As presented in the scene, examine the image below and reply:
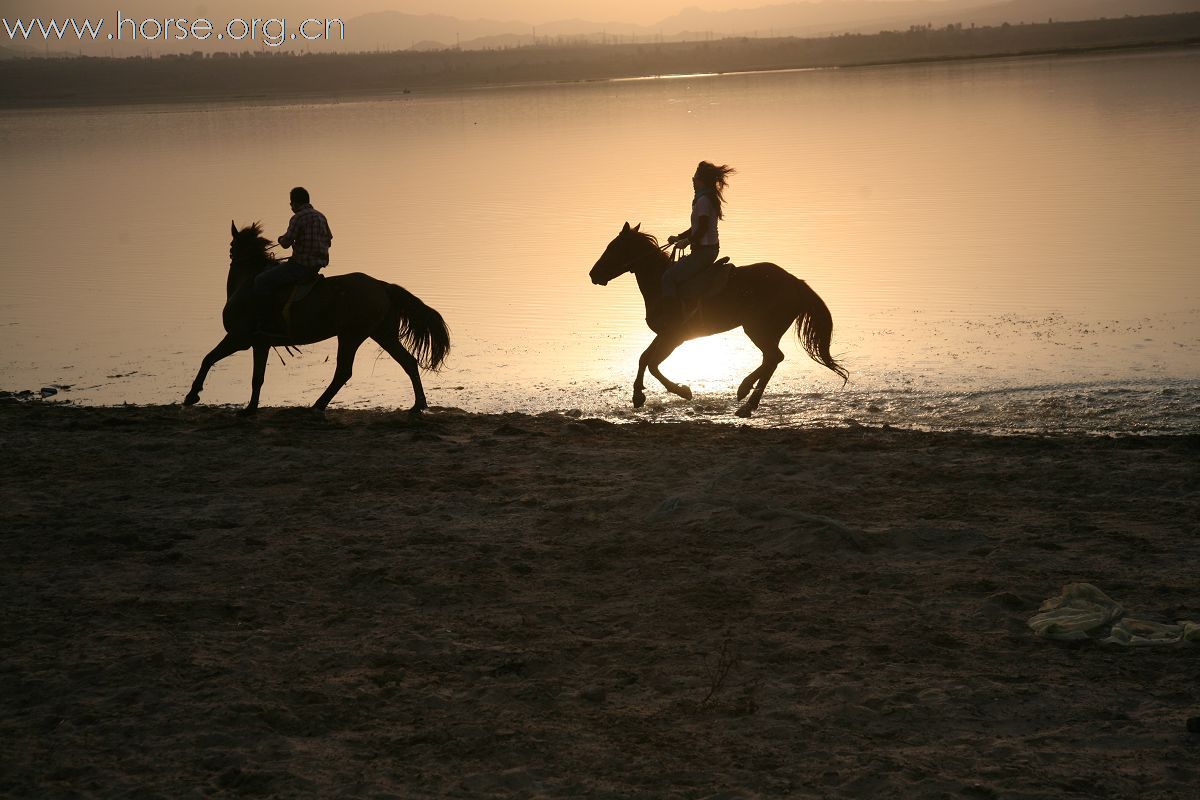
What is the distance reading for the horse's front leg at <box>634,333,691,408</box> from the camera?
1144 centimetres

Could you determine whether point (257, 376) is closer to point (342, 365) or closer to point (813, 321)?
point (342, 365)

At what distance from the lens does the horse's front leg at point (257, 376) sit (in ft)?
37.1

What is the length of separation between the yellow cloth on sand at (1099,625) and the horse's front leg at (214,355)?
751 centimetres

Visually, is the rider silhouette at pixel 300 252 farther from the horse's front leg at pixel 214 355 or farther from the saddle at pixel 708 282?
the saddle at pixel 708 282

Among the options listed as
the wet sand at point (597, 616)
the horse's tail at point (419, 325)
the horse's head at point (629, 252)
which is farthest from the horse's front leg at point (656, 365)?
the horse's tail at point (419, 325)

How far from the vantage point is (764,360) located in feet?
37.6

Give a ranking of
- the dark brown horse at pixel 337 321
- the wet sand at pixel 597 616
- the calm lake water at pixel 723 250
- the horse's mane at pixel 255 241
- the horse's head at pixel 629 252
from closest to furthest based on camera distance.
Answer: the wet sand at pixel 597 616, the dark brown horse at pixel 337 321, the horse's mane at pixel 255 241, the horse's head at pixel 629 252, the calm lake water at pixel 723 250

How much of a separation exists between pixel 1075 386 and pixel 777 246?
32.7ft

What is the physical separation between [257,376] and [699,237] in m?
3.99

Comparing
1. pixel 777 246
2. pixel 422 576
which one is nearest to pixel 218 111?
pixel 777 246

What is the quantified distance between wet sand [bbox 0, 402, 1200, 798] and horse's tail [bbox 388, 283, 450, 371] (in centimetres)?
172

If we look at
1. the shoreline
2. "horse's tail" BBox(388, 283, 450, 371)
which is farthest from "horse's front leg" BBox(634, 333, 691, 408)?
the shoreline

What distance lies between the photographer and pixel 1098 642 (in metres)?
5.96

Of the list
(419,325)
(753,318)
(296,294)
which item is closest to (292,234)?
(296,294)
